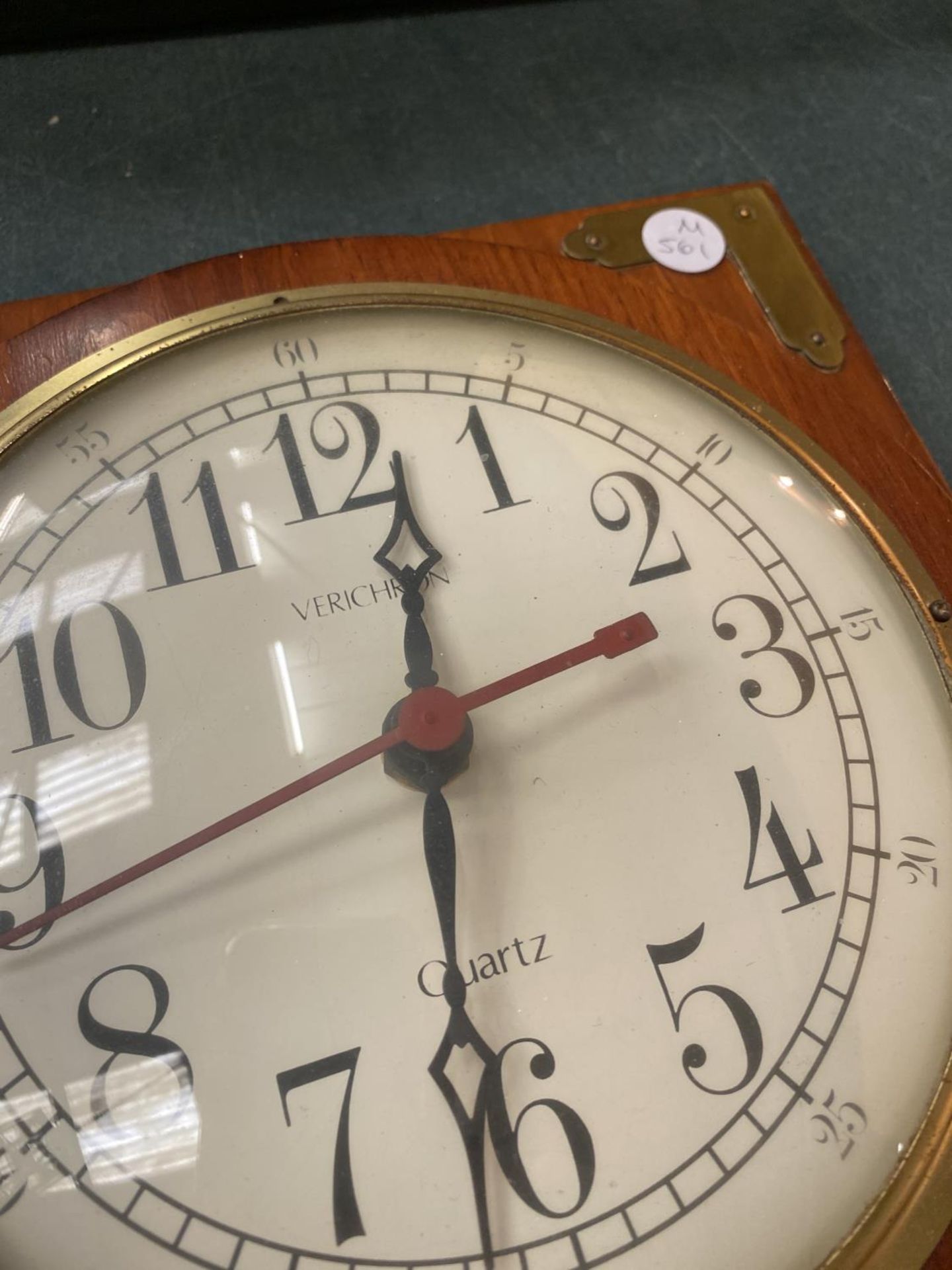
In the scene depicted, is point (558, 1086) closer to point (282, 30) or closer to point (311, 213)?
point (311, 213)

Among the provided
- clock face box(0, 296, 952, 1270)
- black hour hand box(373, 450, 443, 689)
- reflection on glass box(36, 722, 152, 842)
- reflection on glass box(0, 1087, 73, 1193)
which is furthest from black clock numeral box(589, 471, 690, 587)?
reflection on glass box(0, 1087, 73, 1193)

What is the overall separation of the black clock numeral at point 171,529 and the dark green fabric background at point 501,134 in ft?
1.35

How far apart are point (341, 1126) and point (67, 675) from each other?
12.8 inches

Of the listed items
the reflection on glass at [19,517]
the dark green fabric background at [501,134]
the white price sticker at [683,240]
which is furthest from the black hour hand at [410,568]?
the dark green fabric background at [501,134]

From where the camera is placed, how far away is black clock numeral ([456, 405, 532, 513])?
2.52 feet

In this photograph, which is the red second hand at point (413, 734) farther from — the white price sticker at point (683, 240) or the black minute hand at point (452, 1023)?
the white price sticker at point (683, 240)

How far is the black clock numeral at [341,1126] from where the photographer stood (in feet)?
1.86

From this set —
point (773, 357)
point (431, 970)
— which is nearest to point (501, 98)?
point (773, 357)

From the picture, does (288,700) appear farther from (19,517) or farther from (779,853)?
(779,853)

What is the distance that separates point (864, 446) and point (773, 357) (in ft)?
0.34

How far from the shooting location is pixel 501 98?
47.3 inches

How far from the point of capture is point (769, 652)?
0.73 m

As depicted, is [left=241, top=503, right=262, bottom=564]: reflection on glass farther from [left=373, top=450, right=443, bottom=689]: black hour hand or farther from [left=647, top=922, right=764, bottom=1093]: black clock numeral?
[left=647, top=922, right=764, bottom=1093]: black clock numeral

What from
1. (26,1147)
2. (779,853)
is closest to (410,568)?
(779,853)
